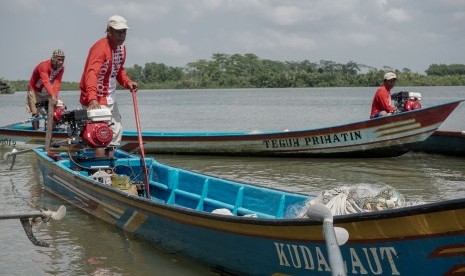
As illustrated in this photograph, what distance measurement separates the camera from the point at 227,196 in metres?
6.37

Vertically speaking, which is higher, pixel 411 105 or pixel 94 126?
pixel 411 105

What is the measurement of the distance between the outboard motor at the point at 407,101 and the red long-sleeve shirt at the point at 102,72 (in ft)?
18.8

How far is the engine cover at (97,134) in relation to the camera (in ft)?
24.9

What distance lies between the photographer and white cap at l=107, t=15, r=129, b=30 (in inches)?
291

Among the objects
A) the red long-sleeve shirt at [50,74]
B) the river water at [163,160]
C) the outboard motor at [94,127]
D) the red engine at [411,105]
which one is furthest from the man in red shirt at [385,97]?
the red long-sleeve shirt at [50,74]

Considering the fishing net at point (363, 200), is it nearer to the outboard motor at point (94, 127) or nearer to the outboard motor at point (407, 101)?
the outboard motor at point (94, 127)

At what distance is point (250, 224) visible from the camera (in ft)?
14.2

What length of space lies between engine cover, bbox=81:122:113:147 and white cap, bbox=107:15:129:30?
3.81ft

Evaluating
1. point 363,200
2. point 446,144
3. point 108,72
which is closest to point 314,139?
point 446,144

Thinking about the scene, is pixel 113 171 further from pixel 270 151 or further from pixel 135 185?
pixel 270 151

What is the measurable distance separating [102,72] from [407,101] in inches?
243

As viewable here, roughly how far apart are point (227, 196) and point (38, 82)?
7281 millimetres

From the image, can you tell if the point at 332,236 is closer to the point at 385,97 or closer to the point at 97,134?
the point at 97,134

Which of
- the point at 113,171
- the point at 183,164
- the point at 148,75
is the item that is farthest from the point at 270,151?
the point at 148,75
